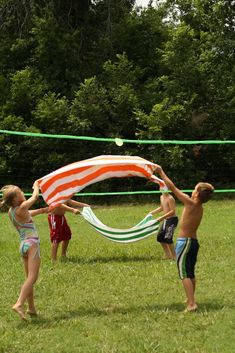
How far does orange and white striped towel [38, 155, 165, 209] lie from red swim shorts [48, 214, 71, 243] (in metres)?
2.49

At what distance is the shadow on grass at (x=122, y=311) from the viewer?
5934 millimetres

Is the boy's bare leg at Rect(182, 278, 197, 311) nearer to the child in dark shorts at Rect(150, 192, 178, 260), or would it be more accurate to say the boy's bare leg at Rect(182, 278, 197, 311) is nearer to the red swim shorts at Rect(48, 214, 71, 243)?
the child in dark shorts at Rect(150, 192, 178, 260)

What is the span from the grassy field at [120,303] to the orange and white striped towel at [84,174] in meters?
1.26

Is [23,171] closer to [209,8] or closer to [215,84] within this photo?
[215,84]

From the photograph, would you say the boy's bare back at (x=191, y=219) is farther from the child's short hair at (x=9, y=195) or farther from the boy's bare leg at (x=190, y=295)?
the child's short hair at (x=9, y=195)

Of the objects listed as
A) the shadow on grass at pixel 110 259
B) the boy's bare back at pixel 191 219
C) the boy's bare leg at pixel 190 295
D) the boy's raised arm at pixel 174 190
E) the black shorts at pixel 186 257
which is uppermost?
the boy's raised arm at pixel 174 190

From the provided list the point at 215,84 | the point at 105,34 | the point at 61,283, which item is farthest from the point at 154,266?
the point at 105,34

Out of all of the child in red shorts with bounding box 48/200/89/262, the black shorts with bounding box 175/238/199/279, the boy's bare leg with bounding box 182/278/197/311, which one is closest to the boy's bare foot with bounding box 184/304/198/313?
the boy's bare leg with bounding box 182/278/197/311

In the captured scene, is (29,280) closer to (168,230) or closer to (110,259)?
(110,259)

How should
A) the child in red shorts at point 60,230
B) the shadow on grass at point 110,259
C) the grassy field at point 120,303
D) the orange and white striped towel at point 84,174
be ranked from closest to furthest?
the grassy field at point 120,303 < the orange and white striped towel at point 84,174 < the shadow on grass at point 110,259 < the child in red shorts at point 60,230

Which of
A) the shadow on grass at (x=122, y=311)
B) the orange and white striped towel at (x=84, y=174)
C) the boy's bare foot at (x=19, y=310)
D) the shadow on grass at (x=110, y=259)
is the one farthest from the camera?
the shadow on grass at (x=110, y=259)

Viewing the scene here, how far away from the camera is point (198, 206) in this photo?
6.20 m

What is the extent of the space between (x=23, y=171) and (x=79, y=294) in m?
14.3

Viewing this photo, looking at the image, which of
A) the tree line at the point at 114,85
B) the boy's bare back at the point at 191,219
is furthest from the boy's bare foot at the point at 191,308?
the tree line at the point at 114,85
